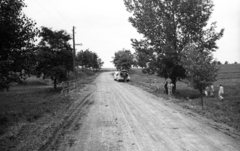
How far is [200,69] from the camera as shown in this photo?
50.6ft

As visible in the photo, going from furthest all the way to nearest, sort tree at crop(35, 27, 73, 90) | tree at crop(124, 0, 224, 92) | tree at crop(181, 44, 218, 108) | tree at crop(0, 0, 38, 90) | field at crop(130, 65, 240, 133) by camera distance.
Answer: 1. tree at crop(35, 27, 73, 90)
2. tree at crop(124, 0, 224, 92)
3. tree at crop(181, 44, 218, 108)
4. field at crop(130, 65, 240, 133)
5. tree at crop(0, 0, 38, 90)

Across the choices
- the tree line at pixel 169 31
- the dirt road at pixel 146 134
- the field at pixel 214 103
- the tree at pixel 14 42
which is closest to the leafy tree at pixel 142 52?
the tree line at pixel 169 31

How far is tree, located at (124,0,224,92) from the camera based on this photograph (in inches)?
766

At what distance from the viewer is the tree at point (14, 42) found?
30.3ft

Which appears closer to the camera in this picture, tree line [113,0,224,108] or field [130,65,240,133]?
field [130,65,240,133]

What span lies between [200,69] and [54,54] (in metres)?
21.5

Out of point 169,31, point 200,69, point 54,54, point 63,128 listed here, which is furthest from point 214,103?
point 54,54

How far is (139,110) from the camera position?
1194 centimetres

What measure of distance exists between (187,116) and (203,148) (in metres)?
4.45

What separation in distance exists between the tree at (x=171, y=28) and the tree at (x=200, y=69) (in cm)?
279

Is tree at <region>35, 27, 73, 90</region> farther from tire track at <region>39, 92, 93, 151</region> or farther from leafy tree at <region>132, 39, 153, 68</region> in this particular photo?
tire track at <region>39, 92, 93, 151</region>

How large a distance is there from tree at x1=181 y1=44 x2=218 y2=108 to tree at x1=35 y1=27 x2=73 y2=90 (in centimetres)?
1912

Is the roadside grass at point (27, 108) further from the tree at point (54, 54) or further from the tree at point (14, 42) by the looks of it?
the tree at point (54, 54)

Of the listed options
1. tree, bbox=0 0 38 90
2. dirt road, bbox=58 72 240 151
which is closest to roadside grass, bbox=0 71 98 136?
tree, bbox=0 0 38 90
